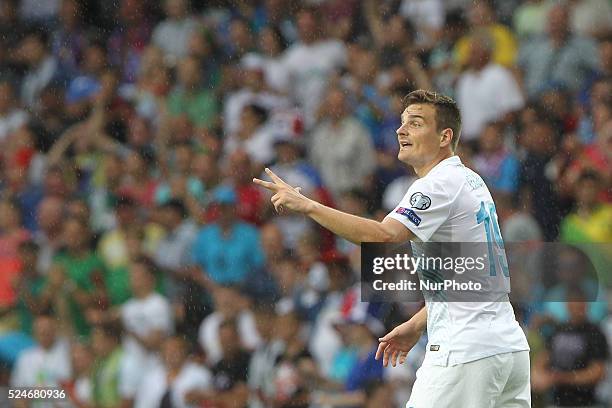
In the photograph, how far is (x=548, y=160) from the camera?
9547 millimetres

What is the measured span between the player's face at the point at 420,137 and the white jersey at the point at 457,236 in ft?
0.34

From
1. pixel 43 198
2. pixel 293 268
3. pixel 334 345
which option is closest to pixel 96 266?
pixel 43 198

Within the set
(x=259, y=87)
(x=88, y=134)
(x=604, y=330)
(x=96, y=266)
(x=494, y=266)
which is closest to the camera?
(x=494, y=266)

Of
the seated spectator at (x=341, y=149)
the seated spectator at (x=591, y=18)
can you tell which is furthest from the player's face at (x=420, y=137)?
the seated spectator at (x=591, y=18)

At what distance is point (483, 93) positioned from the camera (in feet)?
34.2

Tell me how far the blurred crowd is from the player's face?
285 cm

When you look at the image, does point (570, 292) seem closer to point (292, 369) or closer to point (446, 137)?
point (292, 369)

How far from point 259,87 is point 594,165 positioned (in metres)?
3.55

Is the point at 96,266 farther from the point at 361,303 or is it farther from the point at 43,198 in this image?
the point at 361,303

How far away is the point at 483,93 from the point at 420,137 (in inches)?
193

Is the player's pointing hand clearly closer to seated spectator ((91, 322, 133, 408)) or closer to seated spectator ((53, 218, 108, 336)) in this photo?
seated spectator ((91, 322, 133, 408))

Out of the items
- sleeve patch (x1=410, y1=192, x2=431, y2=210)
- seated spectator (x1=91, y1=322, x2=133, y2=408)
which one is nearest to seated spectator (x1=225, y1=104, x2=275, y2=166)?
seated spectator (x1=91, y1=322, x2=133, y2=408)

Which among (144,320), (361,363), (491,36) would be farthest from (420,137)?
(491,36)

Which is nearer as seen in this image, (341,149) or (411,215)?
(411,215)
